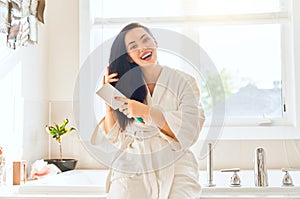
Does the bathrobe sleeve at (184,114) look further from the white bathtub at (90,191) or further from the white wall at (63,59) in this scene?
the white wall at (63,59)

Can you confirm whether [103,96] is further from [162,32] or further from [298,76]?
[298,76]

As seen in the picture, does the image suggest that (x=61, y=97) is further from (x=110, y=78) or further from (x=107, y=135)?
(x=110, y=78)

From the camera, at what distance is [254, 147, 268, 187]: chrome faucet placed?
6.90ft

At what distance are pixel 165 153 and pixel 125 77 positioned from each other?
0.33m

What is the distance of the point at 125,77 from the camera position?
187cm

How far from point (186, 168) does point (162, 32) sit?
0.87m

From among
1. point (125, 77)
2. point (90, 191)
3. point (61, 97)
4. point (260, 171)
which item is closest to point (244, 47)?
point (260, 171)

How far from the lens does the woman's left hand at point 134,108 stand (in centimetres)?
177

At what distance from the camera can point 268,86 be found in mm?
2881

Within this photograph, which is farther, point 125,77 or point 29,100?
point 29,100

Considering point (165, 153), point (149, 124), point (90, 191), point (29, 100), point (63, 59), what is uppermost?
point (63, 59)

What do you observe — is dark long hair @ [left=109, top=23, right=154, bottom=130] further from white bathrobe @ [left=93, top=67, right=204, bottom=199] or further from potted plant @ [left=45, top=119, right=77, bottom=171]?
potted plant @ [left=45, top=119, right=77, bottom=171]

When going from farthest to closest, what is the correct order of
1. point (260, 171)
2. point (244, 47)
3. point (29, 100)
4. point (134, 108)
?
point (244, 47), point (29, 100), point (260, 171), point (134, 108)

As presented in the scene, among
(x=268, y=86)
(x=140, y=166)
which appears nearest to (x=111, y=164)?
(x=140, y=166)
